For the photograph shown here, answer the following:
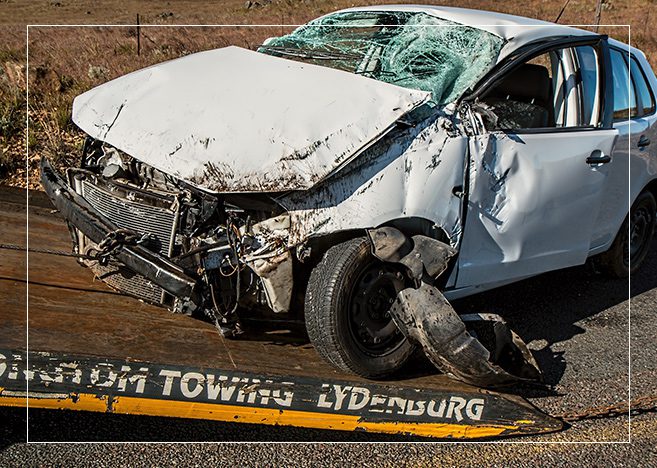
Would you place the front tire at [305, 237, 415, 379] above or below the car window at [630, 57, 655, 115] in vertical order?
below

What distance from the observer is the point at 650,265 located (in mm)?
6730

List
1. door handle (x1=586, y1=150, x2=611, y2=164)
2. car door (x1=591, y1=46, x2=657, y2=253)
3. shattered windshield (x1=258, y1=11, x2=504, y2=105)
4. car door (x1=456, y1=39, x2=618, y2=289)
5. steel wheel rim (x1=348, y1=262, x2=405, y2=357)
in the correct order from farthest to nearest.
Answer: car door (x1=591, y1=46, x2=657, y2=253) < door handle (x1=586, y1=150, x2=611, y2=164) < shattered windshield (x1=258, y1=11, x2=504, y2=105) < car door (x1=456, y1=39, x2=618, y2=289) < steel wheel rim (x1=348, y1=262, x2=405, y2=357)

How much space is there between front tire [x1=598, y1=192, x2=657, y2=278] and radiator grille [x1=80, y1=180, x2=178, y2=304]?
12.2 ft

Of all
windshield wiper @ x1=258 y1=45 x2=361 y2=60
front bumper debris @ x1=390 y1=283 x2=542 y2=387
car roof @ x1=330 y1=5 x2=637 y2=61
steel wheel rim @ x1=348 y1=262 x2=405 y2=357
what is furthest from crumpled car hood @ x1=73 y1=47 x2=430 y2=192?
car roof @ x1=330 y1=5 x2=637 y2=61

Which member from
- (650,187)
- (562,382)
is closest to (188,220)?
(562,382)

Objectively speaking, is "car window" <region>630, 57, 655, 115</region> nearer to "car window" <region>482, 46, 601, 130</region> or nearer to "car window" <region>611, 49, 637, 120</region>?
"car window" <region>611, 49, 637, 120</region>

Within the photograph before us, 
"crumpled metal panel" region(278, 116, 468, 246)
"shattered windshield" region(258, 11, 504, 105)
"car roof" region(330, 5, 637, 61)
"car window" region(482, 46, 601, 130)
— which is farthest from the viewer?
"car window" region(482, 46, 601, 130)

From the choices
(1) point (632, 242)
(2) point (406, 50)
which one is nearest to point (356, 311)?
(2) point (406, 50)

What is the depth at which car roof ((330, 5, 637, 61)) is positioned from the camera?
14.8 feet

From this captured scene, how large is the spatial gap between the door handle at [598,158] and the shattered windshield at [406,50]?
0.97 m

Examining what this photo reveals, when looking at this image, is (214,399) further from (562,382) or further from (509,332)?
(562,382)

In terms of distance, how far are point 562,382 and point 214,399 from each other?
7.14ft

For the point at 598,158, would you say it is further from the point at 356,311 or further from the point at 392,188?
the point at 356,311

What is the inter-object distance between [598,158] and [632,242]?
1559mm
